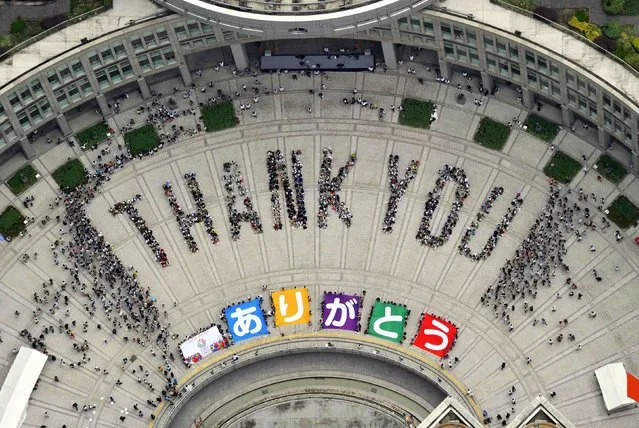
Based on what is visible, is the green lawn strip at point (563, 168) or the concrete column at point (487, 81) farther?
the concrete column at point (487, 81)

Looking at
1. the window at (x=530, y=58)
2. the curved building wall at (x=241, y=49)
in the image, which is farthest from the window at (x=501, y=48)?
the window at (x=530, y=58)

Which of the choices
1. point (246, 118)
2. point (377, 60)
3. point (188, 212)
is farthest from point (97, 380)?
point (377, 60)

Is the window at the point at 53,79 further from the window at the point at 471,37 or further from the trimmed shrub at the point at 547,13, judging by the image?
the trimmed shrub at the point at 547,13

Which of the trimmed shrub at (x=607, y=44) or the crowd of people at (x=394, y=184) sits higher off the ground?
the trimmed shrub at (x=607, y=44)

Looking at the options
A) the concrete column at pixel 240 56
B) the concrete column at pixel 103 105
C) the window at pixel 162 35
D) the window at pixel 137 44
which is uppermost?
the concrete column at pixel 240 56

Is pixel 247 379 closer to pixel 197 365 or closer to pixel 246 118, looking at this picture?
pixel 197 365

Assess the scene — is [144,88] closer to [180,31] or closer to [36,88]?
[180,31]

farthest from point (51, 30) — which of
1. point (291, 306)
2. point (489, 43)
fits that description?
point (489, 43)

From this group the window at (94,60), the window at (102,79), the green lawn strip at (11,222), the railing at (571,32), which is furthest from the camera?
the window at (102,79)
